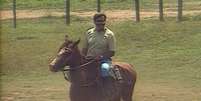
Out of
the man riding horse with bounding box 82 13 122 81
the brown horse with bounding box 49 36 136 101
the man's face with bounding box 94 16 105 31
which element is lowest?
the brown horse with bounding box 49 36 136 101

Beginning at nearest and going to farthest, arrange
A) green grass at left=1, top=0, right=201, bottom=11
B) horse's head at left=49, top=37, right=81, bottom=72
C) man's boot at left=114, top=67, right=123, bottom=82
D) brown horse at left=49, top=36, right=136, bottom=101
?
horse's head at left=49, top=37, right=81, bottom=72 < brown horse at left=49, top=36, right=136, bottom=101 < man's boot at left=114, top=67, right=123, bottom=82 < green grass at left=1, top=0, right=201, bottom=11

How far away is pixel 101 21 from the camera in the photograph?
8.87 metres

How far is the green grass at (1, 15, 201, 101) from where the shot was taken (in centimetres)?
1455

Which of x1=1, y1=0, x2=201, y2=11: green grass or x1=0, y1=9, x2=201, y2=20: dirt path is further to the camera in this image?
x1=1, y1=0, x2=201, y2=11: green grass

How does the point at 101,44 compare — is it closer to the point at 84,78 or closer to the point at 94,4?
the point at 84,78

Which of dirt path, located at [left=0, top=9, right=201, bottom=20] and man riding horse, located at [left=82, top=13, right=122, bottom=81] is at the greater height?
man riding horse, located at [left=82, top=13, right=122, bottom=81]

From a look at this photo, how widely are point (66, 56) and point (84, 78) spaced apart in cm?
56

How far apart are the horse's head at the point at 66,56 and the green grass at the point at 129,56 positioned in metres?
4.87

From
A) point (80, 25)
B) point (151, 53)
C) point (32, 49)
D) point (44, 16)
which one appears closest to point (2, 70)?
point (32, 49)

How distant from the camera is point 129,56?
771 inches

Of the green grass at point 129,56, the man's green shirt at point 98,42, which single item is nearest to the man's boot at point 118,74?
the man's green shirt at point 98,42

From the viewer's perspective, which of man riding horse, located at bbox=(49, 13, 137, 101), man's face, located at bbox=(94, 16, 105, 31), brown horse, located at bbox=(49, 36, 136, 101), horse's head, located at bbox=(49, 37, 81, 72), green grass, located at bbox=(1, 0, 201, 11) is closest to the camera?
horse's head, located at bbox=(49, 37, 81, 72)

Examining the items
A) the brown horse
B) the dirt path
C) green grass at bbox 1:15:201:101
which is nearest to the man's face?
the brown horse

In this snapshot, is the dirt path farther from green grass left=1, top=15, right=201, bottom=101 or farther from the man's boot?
the man's boot
